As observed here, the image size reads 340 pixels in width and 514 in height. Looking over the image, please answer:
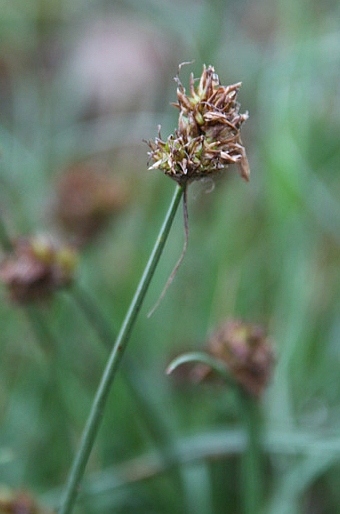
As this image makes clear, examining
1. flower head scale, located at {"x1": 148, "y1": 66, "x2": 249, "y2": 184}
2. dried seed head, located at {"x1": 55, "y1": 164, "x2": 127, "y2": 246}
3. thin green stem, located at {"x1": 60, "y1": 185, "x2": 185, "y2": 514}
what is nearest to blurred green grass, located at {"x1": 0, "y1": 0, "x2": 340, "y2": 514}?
dried seed head, located at {"x1": 55, "y1": 164, "x2": 127, "y2": 246}

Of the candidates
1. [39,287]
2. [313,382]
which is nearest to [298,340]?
[313,382]

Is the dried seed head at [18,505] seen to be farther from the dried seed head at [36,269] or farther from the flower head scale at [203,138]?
the flower head scale at [203,138]

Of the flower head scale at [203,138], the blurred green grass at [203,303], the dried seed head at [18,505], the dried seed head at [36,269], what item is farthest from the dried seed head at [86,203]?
the flower head scale at [203,138]

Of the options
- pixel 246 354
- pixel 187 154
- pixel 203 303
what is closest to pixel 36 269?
pixel 246 354

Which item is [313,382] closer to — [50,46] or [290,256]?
[290,256]

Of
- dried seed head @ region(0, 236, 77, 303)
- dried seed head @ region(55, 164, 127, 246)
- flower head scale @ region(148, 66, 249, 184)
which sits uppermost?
flower head scale @ region(148, 66, 249, 184)

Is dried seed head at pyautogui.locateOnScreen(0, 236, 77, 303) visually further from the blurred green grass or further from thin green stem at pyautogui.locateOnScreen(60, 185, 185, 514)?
thin green stem at pyautogui.locateOnScreen(60, 185, 185, 514)

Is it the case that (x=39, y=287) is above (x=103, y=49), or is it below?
below
